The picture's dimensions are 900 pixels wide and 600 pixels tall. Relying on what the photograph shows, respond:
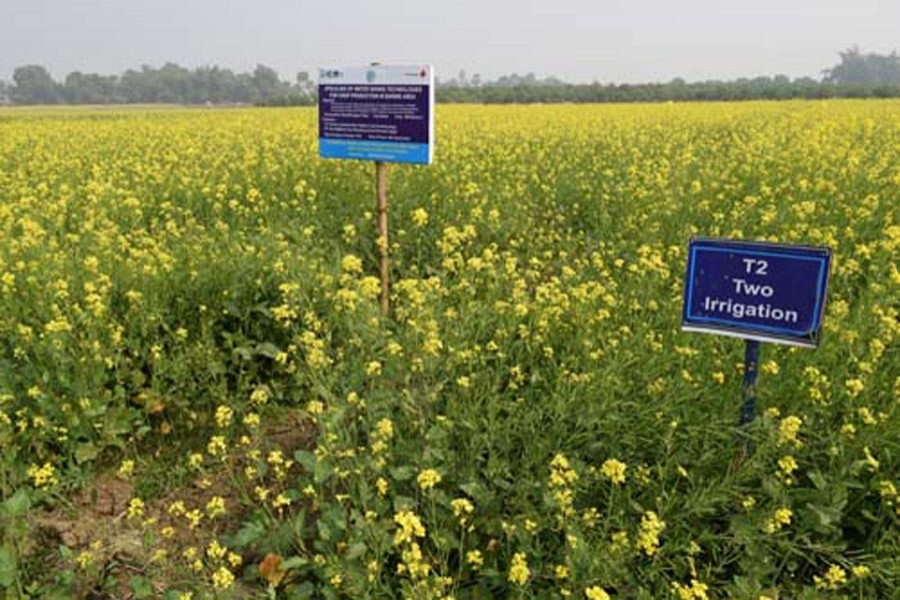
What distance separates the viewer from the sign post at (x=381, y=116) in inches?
154

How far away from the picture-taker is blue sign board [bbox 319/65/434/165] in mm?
3908

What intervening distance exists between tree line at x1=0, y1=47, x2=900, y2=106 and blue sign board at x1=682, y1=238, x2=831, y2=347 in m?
29.3

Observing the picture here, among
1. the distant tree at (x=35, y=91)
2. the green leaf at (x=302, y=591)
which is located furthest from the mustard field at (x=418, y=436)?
the distant tree at (x=35, y=91)

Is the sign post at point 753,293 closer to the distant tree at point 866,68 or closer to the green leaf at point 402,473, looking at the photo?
the green leaf at point 402,473

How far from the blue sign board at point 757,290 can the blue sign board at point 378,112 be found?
6.51ft

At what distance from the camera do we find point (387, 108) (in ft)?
13.2

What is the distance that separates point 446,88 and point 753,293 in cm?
5335

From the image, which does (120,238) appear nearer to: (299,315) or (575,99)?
(299,315)

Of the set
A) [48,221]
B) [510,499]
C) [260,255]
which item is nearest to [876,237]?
[510,499]

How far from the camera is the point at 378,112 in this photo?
4.09 m

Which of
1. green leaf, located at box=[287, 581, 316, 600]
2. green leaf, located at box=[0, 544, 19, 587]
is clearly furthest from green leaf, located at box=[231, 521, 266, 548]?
green leaf, located at box=[0, 544, 19, 587]

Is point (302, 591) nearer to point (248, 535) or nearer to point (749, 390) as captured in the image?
point (248, 535)

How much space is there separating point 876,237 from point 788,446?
362 cm

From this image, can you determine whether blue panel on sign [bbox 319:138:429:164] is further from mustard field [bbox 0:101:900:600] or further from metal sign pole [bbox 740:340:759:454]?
metal sign pole [bbox 740:340:759:454]
